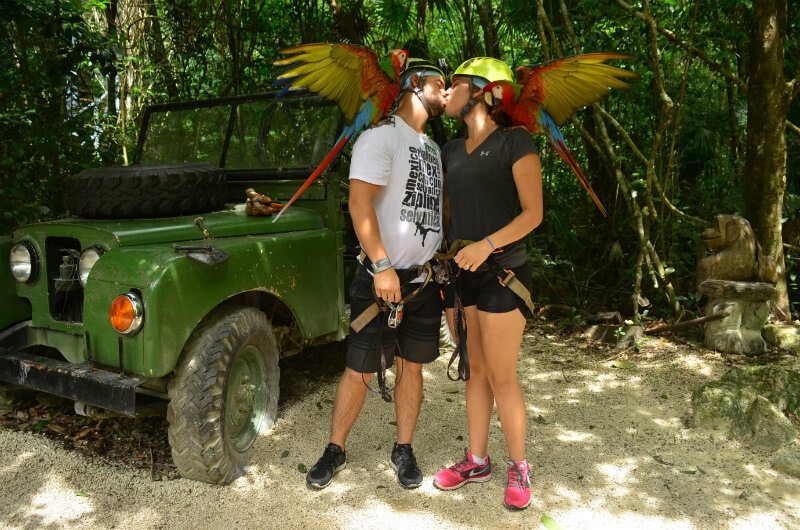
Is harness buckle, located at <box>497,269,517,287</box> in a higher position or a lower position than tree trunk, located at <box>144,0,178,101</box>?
lower

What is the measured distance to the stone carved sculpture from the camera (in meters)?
4.96

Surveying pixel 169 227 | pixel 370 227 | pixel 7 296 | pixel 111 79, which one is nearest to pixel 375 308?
pixel 370 227

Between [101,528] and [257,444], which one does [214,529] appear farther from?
[257,444]

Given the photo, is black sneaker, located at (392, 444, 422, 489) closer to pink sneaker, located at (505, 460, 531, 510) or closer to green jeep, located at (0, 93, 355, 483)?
pink sneaker, located at (505, 460, 531, 510)

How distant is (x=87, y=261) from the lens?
304 cm

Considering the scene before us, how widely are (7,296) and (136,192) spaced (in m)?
0.80

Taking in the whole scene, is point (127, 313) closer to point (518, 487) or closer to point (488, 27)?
point (518, 487)

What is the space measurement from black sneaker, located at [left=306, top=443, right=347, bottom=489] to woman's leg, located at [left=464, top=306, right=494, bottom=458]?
24.2 inches

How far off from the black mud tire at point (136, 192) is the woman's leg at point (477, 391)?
4.93 feet

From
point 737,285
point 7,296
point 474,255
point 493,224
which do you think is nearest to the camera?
point 474,255

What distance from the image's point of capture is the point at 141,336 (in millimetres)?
2746

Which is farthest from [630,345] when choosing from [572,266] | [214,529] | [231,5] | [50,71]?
[231,5]

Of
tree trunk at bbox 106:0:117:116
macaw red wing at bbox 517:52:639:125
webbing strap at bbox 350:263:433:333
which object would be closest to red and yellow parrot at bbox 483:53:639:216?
macaw red wing at bbox 517:52:639:125

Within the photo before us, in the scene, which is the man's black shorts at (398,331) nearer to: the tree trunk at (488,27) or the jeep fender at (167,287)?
the jeep fender at (167,287)
